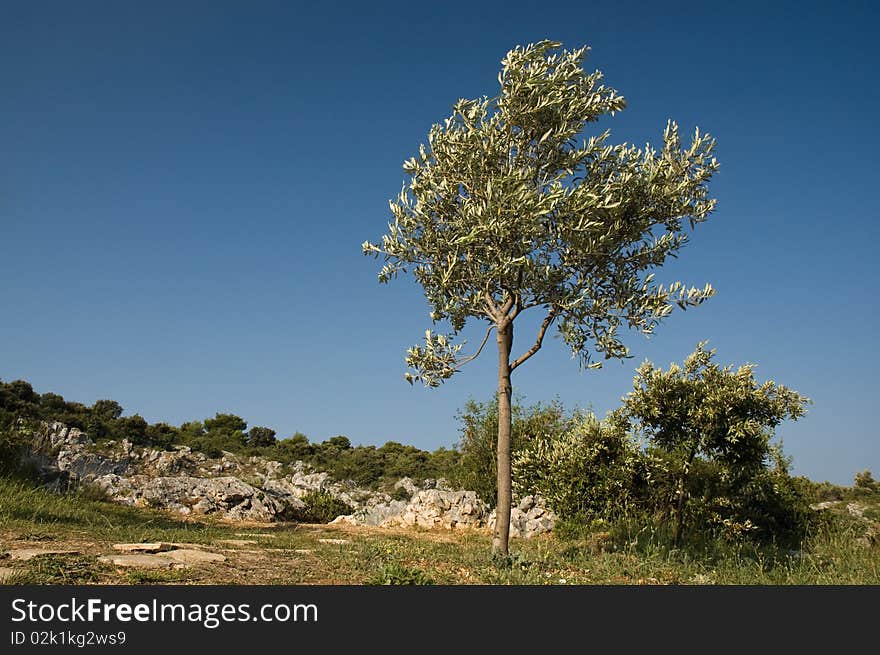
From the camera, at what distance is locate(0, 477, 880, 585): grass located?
9125 millimetres

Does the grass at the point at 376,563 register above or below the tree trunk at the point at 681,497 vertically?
below

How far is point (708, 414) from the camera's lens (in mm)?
17641

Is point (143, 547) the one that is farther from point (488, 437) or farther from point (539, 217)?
point (488, 437)

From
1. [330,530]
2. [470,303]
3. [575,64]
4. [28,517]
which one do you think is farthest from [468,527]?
[575,64]

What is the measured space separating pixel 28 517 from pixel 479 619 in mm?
13581

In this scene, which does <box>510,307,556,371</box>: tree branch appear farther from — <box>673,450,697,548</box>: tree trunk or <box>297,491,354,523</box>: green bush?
<box>297,491,354,523</box>: green bush

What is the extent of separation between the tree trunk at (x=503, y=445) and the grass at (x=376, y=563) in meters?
0.60

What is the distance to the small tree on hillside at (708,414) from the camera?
17703mm

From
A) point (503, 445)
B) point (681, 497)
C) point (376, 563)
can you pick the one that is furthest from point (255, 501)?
point (681, 497)

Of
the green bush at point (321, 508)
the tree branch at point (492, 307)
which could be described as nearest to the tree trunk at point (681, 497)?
the tree branch at point (492, 307)

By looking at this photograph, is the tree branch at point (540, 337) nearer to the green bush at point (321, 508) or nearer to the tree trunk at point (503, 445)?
the tree trunk at point (503, 445)

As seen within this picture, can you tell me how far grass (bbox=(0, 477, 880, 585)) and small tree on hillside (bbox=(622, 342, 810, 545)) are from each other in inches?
107

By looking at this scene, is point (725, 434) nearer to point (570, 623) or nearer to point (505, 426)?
point (505, 426)

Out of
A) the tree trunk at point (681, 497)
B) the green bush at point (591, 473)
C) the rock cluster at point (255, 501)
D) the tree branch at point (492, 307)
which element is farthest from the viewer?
the rock cluster at point (255, 501)
